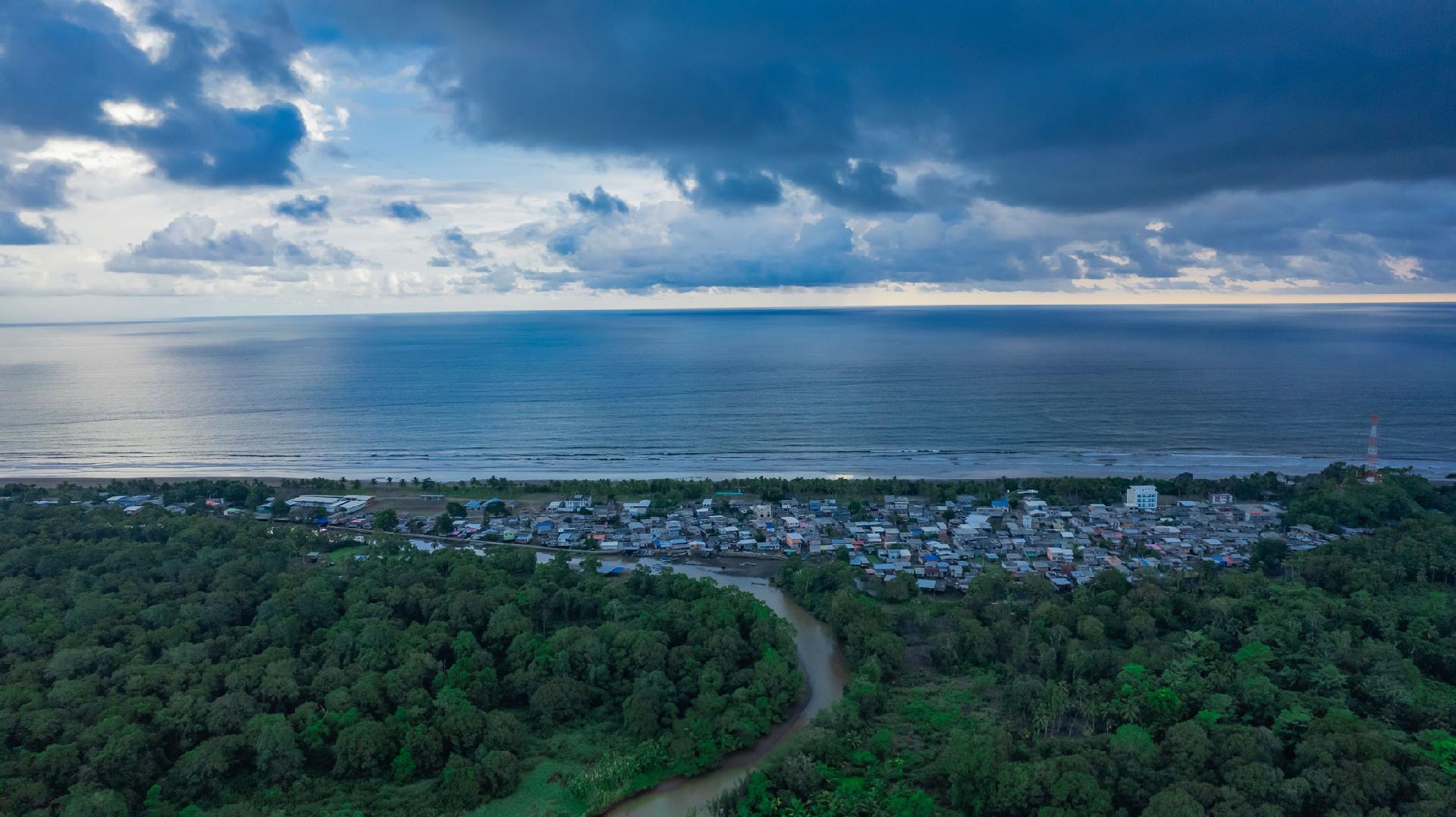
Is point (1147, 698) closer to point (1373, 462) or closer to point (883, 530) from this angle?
point (883, 530)

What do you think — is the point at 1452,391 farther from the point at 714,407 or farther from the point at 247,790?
the point at 247,790

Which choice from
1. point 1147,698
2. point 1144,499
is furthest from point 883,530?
point 1147,698

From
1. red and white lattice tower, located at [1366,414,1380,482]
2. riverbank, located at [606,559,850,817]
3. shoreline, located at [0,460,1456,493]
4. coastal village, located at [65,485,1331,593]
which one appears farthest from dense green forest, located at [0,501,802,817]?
red and white lattice tower, located at [1366,414,1380,482]

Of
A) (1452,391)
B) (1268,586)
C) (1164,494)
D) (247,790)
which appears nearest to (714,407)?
(1164,494)

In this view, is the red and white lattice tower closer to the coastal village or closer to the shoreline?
the shoreline

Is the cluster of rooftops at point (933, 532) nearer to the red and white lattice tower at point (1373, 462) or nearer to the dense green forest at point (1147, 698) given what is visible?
the dense green forest at point (1147, 698)

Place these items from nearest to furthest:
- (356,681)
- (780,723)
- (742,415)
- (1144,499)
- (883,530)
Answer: (356,681) → (780,723) → (883,530) → (1144,499) → (742,415)

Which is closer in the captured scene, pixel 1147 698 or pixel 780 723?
pixel 1147 698

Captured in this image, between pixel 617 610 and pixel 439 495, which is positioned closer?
pixel 617 610
